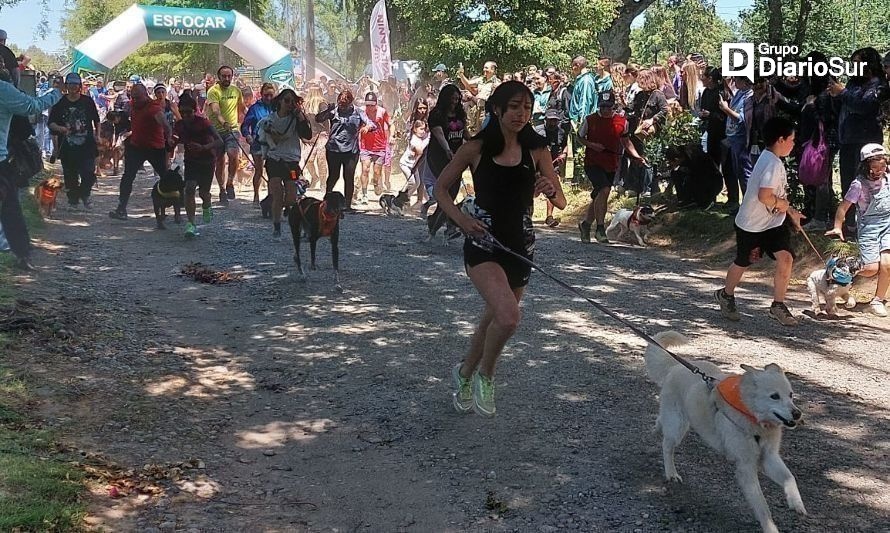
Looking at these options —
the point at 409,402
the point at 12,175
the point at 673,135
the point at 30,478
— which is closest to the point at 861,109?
the point at 673,135

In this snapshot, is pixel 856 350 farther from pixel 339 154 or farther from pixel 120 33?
pixel 120 33

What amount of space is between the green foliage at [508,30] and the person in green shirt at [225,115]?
8877mm

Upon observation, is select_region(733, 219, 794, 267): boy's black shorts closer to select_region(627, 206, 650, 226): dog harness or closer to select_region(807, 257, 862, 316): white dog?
select_region(807, 257, 862, 316): white dog

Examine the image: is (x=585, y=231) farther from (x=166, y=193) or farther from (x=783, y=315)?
(x=166, y=193)

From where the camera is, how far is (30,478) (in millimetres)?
4426

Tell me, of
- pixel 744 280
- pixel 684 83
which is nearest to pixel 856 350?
pixel 744 280

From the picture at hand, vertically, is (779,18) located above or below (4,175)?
above

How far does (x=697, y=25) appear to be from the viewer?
135ft

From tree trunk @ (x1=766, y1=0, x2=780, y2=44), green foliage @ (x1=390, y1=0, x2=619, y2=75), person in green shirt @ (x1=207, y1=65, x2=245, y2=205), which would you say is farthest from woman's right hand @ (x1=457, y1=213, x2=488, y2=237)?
green foliage @ (x1=390, y1=0, x2=619, y2=75)

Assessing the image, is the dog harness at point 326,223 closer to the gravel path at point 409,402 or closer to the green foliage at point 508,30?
the gravel path at point 409,402

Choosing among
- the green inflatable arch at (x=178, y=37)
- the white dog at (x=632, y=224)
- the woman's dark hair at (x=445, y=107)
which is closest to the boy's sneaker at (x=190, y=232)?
the woman's dark hair at (x=445, y=107)

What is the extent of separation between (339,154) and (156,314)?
6.90 m

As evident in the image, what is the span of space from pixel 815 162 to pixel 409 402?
21.2 ft

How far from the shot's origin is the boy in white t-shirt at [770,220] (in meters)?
7.70
